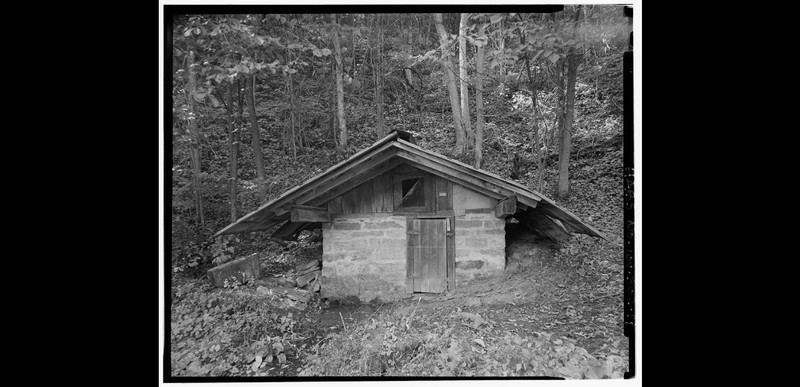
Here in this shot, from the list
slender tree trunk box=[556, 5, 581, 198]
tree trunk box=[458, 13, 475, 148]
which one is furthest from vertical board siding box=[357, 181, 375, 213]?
slender tree trunk box=[556, 5, 581, 198]

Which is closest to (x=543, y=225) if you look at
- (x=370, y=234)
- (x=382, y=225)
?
→ (x=382, y=225)

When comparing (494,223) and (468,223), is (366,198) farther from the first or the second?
(494,223)

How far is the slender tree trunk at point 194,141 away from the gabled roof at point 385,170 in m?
1.16

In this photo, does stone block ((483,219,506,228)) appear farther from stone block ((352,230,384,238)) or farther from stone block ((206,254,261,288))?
stone block ((206,254,261,288))

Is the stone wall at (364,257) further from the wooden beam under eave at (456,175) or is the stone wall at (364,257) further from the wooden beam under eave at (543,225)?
the wooden beam under eave at (543,225)

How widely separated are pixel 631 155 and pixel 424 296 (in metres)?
2.71

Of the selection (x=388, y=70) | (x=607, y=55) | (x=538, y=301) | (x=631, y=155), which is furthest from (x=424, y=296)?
(x=388, y=70)

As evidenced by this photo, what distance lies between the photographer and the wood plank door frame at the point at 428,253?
14.6ft

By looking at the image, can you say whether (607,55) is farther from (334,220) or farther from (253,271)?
(253,271)

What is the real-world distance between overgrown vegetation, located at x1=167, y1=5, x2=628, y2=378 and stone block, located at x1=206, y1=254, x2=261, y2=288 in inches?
8.0

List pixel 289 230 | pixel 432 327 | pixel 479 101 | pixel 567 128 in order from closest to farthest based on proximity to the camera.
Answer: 1. pixel 432 327
2. pixel 289 230
3. pixel 567 128
4. pixel 479 101

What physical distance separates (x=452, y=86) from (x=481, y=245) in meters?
4.04

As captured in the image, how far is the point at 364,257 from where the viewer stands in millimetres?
4559

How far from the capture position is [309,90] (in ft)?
26.8
